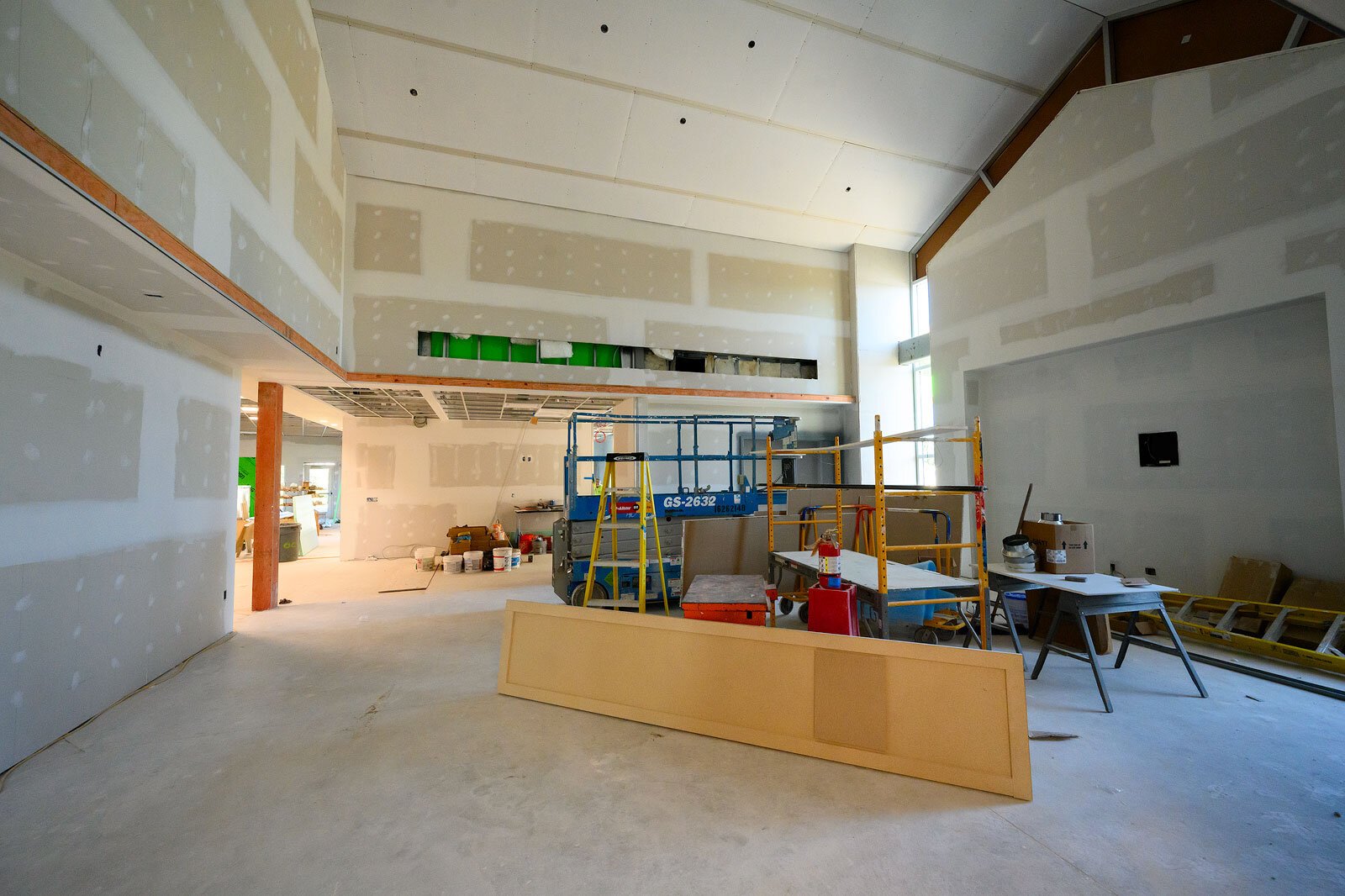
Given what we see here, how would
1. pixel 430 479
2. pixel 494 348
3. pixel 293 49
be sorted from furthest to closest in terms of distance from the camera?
pixel 430 479
pixel 494 348
pixel 293 49

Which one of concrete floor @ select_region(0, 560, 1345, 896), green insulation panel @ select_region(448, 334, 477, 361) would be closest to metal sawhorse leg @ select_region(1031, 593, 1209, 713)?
concrete floor @ select_region(0, 560, 1345, 896)

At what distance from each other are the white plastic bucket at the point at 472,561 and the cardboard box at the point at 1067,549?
30.7 feet

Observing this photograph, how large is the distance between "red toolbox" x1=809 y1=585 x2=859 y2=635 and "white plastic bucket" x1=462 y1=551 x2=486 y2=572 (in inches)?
334

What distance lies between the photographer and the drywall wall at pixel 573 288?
29.0 ft

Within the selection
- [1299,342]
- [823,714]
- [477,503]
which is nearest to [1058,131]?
[1299,342]

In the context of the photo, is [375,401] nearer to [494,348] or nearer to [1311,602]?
[494,348]

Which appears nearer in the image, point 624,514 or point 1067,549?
point 1067,549

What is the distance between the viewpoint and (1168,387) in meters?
6.73

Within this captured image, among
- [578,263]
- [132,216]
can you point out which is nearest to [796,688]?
[132,216]

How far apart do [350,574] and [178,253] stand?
846 centimetres

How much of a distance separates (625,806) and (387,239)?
9.05 metres

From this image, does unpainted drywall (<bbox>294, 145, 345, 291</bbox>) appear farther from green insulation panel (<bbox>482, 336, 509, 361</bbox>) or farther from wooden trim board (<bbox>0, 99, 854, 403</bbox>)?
green insulation panel (<bbox>482, 336, 509, 361</bbox>)

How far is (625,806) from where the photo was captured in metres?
2.81

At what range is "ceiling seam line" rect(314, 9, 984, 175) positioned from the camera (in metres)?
7.02
